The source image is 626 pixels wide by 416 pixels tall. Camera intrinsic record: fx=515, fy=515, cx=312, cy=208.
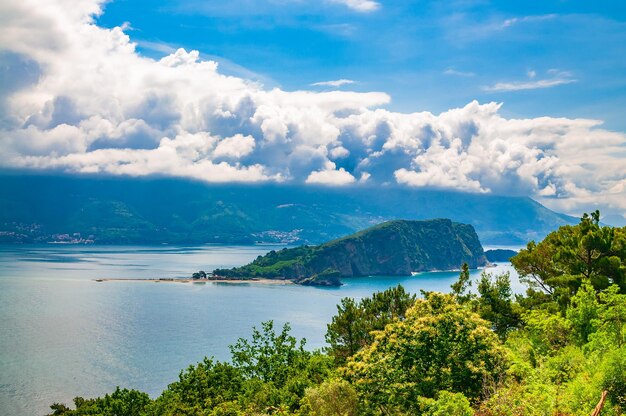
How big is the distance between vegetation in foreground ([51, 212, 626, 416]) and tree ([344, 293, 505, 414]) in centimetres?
5

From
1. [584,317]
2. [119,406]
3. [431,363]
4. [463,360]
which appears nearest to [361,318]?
[119,406]

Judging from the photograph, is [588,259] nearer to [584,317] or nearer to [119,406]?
[584,317]

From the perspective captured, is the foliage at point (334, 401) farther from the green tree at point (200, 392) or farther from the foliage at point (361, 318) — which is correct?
the foliage at point (361, 318)

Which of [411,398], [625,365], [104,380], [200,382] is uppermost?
[625,365]

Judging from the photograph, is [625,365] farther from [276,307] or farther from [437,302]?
[276,307]

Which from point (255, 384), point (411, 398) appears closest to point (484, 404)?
point (411, 398)

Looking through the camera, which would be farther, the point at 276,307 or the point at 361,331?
the point at 276,307

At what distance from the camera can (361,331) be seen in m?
48.4

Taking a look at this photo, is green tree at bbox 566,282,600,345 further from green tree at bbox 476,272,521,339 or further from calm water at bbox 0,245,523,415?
calm water at bbox 0,245,523,415

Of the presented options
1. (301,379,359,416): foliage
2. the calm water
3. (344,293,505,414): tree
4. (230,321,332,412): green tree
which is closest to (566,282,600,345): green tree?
(344,293,505,414): tree

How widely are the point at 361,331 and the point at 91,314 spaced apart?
11664 centimetres

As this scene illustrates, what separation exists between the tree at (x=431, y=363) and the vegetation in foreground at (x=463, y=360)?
5 cm

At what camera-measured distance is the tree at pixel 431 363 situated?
2352 cm

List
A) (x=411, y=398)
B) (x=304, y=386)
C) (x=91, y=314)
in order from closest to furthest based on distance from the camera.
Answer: (x=411, y=398) < (x=304, y=386) < (x=91, y=314)
